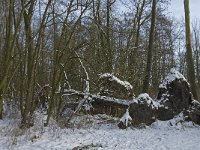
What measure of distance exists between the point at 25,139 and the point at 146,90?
1144 cm

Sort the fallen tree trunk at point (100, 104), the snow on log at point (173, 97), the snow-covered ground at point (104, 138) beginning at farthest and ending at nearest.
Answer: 1. the fallen tree trunk at point (100, 104)
2. the snow on log at point (173, 97)
3. the snow-covered ground at point (104, 138)

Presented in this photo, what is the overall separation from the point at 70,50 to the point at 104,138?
6.57 m

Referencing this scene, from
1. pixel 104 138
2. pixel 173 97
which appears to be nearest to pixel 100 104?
pixel 173 97

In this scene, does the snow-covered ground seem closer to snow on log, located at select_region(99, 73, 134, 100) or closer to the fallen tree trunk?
the fallen tree trunk

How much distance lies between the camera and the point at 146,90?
2116cm

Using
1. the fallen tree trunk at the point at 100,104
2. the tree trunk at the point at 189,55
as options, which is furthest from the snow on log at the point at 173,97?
the tree trunk at the point at 189,55

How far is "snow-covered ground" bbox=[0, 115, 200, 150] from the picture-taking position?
10.2m

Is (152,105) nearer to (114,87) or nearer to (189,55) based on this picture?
(114,87)

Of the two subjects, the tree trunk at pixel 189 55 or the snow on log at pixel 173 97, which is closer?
the snow on log at pixel 173 97

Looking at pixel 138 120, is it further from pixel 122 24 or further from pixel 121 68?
pixel 122 24

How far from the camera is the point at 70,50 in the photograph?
17.0m

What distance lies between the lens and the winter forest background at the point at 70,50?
14.6 meters

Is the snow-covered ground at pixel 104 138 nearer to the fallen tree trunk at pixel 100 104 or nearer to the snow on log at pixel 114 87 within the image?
the fallen tree trunk at pixel 100 104

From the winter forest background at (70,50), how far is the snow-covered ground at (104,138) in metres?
2.31
